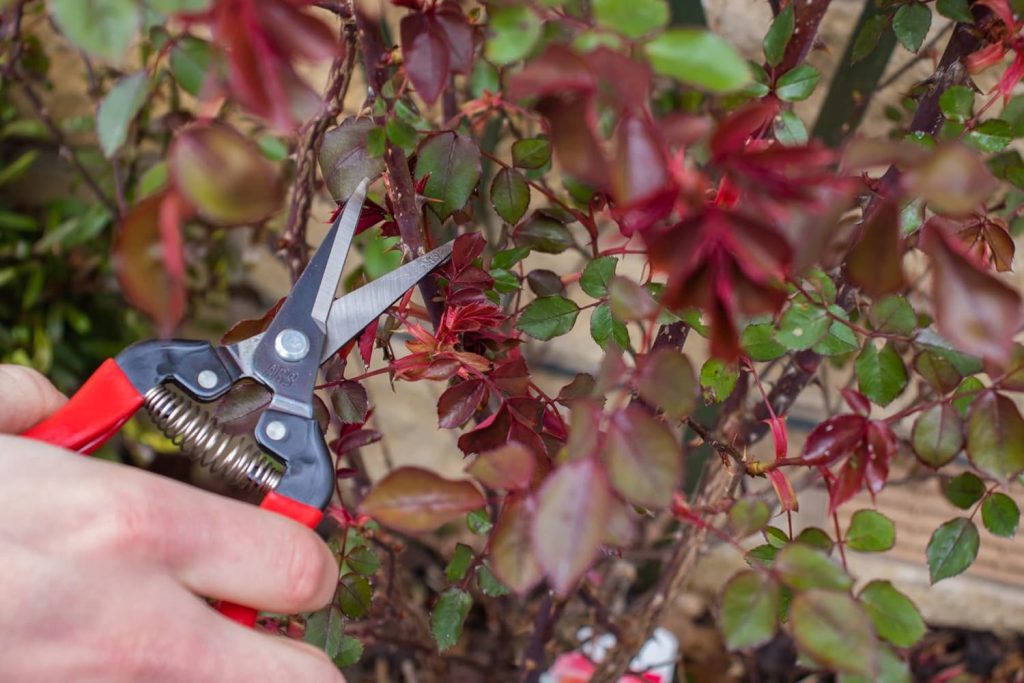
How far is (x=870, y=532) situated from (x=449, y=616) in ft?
0.99

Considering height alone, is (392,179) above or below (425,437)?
above

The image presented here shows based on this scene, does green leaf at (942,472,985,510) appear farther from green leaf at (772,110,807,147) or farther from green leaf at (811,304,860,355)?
green leaf at (772,110,807,147)

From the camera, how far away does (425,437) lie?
5.09ft

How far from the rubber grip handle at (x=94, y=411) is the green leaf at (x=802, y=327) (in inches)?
14.7

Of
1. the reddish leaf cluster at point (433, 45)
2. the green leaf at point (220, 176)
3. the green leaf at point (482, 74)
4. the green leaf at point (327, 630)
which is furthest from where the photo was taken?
the green leaf at point (482, 74)

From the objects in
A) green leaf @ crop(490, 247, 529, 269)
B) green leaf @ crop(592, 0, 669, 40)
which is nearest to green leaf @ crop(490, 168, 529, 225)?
green leaf @ crop(490, 247, 529, 269)

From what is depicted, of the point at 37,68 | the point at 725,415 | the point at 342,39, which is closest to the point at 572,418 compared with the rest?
the point at 342,39

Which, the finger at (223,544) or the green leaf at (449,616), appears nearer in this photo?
the finger at (223,544)

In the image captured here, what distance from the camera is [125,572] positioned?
0.44 metres

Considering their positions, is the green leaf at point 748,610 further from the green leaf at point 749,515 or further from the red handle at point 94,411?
the red handle at point 94,411

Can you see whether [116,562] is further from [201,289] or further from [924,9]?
[201,289]

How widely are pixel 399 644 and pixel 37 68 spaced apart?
87 centimetres

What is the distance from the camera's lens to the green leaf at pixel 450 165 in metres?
0.56

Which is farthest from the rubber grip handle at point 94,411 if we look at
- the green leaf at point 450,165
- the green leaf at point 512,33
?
the green leaf at point 512,33
